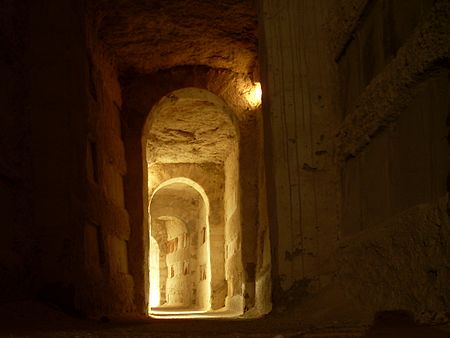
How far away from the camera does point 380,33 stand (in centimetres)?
281

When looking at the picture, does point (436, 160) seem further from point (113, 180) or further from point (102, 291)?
point (113, 180)

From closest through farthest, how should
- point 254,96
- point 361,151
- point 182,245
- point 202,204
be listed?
point 361,151 → point 254,96 → point 202,204 → point 182,245

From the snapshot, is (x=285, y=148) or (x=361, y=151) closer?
(x=361, y=151)

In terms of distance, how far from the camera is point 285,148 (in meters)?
4.04

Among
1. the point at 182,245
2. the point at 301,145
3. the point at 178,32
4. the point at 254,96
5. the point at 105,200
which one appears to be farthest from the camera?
the point at 182,245

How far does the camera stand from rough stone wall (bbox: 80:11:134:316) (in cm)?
557

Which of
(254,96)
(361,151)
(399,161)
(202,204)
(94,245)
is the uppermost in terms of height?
(254,96)

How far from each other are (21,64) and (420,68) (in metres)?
3.97

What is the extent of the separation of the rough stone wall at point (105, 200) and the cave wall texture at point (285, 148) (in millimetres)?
37

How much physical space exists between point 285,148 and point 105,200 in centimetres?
285

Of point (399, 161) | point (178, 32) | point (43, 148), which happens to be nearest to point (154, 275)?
point (178, 32)

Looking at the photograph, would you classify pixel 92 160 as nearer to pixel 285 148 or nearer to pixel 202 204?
pixel 285 148

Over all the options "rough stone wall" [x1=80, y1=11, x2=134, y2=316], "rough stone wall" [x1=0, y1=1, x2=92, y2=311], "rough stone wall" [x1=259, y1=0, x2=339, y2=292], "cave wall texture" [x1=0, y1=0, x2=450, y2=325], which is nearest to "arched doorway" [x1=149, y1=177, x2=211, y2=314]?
"rough stone wall" [x1=80, y1=11, x2=134, y2=316]

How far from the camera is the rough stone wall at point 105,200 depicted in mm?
5566
